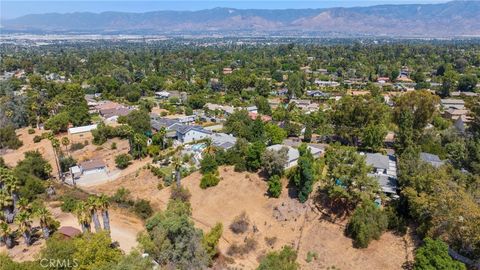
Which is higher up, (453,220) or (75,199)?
(453,220)

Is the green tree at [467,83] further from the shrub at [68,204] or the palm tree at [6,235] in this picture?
the palm tree at [6,235]

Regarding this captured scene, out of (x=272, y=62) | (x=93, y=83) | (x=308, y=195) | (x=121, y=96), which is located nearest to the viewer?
(x=308, y=195)

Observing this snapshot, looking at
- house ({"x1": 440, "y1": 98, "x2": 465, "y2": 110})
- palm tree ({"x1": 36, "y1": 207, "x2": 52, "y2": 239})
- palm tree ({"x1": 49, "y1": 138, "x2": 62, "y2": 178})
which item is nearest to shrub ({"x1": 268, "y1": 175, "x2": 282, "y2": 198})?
palm tree ({"x1": 36, "y1": 207, "x2": 52, "y2": 239})

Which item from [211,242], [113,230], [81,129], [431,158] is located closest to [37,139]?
[81,129]

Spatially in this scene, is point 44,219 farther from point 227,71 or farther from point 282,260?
point 227,71

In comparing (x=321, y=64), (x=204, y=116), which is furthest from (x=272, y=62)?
(x=204, y=116)

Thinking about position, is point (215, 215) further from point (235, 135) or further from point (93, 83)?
point (93, 83)
